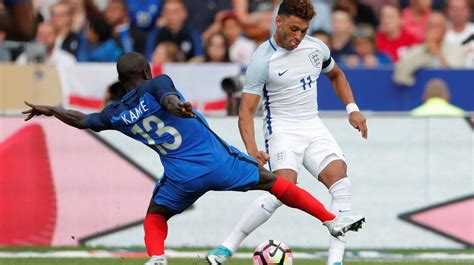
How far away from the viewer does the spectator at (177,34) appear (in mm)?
18547

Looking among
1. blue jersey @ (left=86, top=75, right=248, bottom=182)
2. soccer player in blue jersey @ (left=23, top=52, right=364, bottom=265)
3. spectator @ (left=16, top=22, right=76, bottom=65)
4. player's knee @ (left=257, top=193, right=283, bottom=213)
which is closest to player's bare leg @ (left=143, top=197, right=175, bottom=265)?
soccer player in blue jersey @ (left=23, top=52, right=364, bottom=265)

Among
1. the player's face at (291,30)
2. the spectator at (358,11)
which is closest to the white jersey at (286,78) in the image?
the player's face at (291,30)

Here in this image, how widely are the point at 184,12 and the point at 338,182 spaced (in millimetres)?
8703

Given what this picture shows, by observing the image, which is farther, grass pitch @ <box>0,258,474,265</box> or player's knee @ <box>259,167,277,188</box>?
grass pitch @ <box>0,258,474,265</box>

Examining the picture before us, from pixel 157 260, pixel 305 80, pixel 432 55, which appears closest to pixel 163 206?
pixel 157 260

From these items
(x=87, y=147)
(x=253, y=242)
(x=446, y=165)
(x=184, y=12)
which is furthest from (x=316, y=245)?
(x=184, y=12)

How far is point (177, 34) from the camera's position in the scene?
1858 cm

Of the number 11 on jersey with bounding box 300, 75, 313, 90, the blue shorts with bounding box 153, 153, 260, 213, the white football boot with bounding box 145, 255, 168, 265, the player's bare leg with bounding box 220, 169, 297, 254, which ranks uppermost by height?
the number 11 on jersey with bounding box 300, 75, 313, 90

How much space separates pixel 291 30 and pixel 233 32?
7852 millimetres

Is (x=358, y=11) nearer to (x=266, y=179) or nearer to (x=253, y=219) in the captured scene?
(x=253, y=219)

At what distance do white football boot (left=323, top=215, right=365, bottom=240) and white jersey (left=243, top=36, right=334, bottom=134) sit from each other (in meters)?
1.20

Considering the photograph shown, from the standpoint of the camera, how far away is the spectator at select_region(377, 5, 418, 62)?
17984mm

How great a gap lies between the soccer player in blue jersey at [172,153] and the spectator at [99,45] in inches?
339

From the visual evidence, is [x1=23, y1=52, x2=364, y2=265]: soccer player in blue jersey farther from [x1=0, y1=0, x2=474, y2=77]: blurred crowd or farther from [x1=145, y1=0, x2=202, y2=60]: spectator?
[x1=145, y1=0, x2=202, y2=60]: spectator
